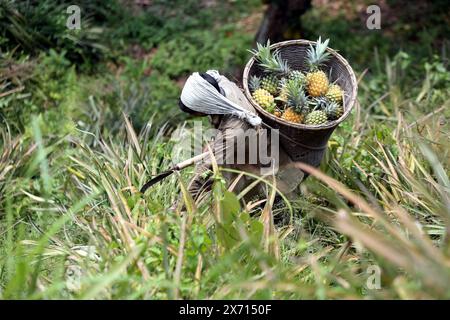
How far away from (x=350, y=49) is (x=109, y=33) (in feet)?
9.02

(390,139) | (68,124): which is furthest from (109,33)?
(390,139)

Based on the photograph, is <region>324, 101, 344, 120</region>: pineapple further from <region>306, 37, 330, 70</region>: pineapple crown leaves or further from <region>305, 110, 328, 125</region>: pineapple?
<region>306, 37, 330, 70</region>: pineapple crown leaves

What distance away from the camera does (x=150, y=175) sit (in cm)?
445

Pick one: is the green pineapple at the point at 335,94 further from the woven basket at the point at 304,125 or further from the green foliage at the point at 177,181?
the green foliage at the point at 177,181

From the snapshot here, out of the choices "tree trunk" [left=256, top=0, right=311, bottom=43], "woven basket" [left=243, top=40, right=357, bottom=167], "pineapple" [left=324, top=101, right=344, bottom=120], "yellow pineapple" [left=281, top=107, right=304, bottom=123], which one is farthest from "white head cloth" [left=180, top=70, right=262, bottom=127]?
"tree trunk" [left=256, top=0, right=311, bottom=43]

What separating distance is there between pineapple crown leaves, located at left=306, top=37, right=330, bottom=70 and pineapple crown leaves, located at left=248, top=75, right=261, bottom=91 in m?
0.34

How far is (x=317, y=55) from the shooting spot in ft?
13.2

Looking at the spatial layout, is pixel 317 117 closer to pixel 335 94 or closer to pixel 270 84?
pixel 335 94

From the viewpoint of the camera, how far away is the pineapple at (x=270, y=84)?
13.3ft

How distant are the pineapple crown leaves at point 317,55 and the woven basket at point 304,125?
0.21 feet

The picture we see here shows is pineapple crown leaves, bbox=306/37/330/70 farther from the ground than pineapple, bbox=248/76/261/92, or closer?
farther from the ground

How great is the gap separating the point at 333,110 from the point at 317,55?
0.37 metres

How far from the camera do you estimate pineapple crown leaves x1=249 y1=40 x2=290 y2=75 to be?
13.0 feet

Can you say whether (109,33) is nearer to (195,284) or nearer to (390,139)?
(390,139)
